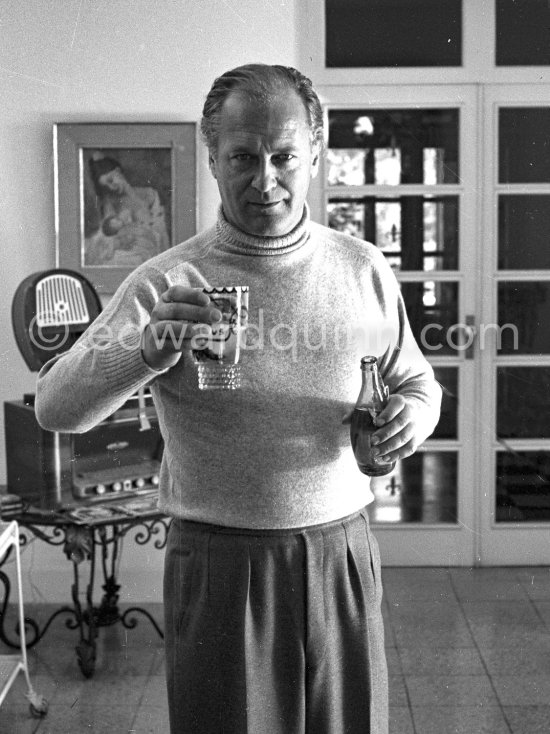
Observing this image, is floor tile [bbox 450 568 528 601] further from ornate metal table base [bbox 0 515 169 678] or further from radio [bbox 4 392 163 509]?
radio [bbox 4 392 163 509]

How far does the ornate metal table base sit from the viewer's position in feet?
8.94

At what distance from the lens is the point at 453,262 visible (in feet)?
11.4

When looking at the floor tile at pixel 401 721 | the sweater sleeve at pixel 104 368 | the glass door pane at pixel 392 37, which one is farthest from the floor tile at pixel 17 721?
the glass door pane at pixel 392 37

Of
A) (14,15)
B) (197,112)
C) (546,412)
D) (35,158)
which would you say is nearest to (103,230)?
(35,158)

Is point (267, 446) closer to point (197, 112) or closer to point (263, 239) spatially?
point (263, 239)

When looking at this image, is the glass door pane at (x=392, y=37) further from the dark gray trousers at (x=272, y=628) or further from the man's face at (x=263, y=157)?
the dark gray trousers at (x=272, y=628)

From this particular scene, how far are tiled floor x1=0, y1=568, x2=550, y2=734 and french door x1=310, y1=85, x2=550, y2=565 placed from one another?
134 millimetres

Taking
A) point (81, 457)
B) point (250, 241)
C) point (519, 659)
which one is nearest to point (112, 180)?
point (81, 457)

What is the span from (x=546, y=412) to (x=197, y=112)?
204 cm

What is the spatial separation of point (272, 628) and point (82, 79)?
7.25 feet

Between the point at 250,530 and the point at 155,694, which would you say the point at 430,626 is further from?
the point at 250,530

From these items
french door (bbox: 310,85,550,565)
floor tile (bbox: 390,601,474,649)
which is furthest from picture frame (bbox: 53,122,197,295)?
floor tile (bbox: 390,601,474,649)

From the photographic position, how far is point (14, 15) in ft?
8.69

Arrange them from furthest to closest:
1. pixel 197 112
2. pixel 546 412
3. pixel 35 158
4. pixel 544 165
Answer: pixel 546 412 → pixel 544 165 → pixel 197 112 → pixel 35 158
